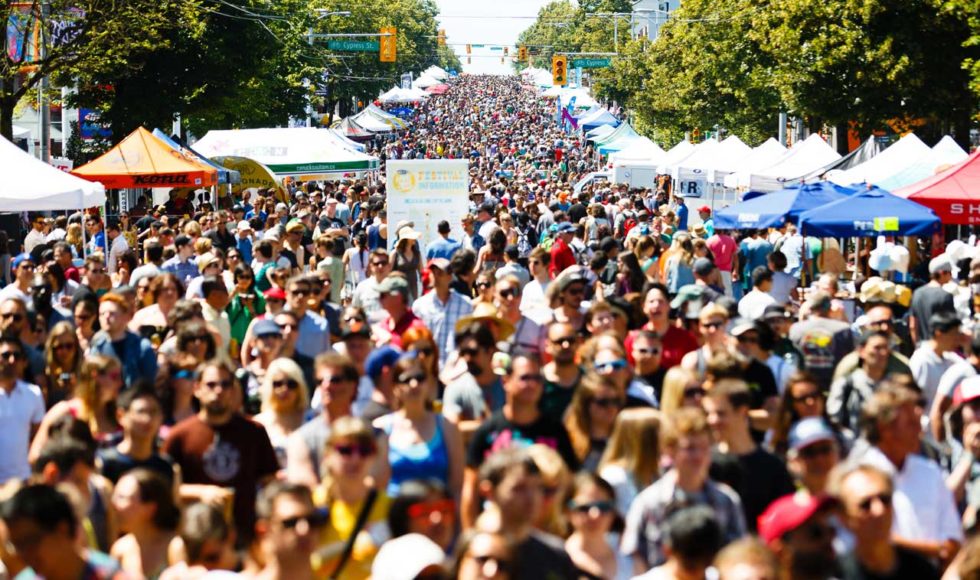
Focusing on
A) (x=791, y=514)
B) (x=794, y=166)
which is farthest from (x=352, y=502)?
(x=794, y=166)

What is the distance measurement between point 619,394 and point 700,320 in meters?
2.45

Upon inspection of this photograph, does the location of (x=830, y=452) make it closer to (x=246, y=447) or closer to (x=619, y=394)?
(x=619, y=394)

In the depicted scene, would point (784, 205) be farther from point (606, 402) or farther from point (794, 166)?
point (794, 166)

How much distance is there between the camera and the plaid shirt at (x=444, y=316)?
36.7 ft

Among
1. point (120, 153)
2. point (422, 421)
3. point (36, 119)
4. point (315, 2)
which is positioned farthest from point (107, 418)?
point (315, 2)

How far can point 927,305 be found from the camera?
11.6 metres

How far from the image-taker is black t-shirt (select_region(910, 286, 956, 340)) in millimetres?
11539

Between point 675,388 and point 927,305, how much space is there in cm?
512

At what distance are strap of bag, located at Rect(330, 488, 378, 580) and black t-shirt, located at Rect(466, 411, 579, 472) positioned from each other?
90 cm

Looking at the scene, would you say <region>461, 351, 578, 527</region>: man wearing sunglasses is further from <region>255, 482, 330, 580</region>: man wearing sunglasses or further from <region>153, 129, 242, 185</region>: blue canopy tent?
<region>153, 129, 242, 185</region>: blue canopy tent

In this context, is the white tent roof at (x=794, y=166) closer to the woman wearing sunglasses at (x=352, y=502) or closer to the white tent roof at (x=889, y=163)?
the white tent roof at (x=889, y=163)

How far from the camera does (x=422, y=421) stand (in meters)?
6.79

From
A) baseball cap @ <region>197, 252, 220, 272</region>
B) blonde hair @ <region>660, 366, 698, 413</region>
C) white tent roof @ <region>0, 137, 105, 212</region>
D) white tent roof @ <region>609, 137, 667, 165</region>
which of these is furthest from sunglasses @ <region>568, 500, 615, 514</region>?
white tent roof @ <region>609, 137, 667, 165</region>

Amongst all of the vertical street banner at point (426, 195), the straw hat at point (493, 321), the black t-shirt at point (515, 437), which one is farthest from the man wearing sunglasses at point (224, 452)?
the vertical street banner at point (426, 195)
